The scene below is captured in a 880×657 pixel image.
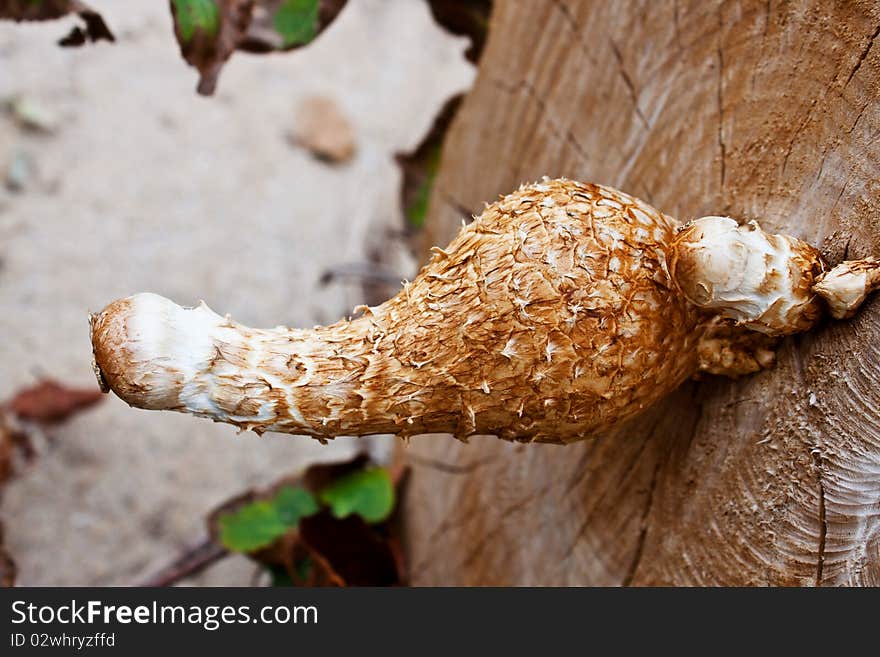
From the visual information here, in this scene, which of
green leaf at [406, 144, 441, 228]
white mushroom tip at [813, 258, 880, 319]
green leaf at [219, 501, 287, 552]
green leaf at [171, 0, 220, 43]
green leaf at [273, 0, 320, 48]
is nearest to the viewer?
white mushroom tip at [813, 258, 880, 319]

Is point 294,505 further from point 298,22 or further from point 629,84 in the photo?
point 629,84

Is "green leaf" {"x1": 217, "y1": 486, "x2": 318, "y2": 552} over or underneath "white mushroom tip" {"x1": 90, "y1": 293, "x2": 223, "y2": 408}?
underneath

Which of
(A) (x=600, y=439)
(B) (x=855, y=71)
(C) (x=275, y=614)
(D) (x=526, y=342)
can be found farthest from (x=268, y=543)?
(B) (x=855, y=71)

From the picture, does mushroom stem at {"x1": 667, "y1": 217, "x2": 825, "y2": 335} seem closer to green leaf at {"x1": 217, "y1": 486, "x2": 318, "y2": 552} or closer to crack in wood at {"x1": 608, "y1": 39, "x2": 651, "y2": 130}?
crack in wood at {"x1": 608, "y1": 39, "x2": 651, "y2": 130}

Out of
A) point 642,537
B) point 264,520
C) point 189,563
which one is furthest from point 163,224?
point 642,537

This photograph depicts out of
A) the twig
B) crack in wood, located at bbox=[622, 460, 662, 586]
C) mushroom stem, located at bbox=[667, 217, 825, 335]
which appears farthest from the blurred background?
mushroom stem, located at bbox=[667, 217, 825, 335]
